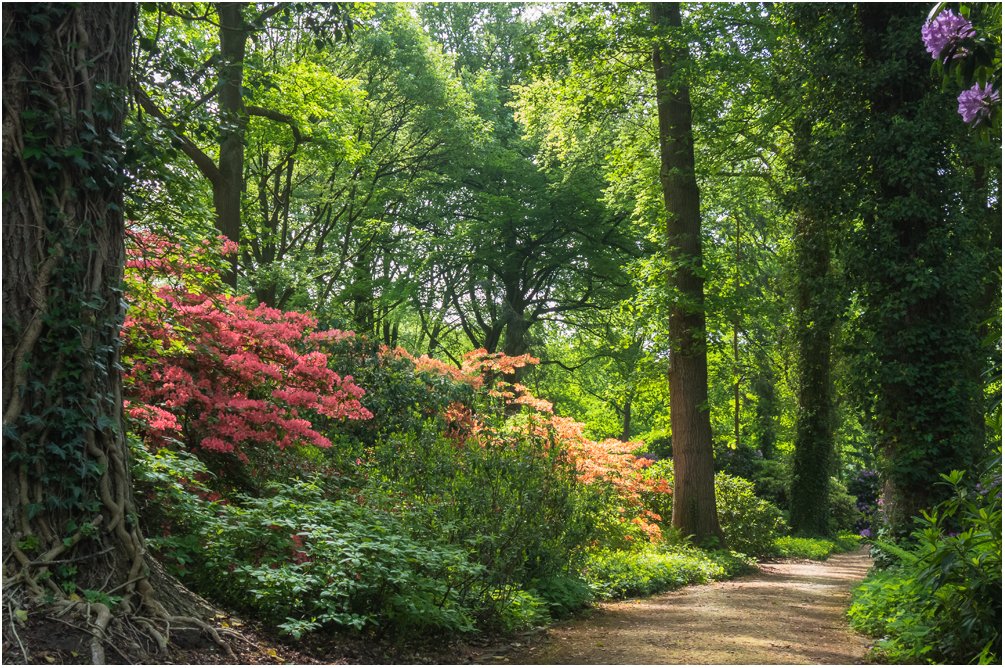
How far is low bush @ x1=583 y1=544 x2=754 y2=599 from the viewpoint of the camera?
7.45 meters

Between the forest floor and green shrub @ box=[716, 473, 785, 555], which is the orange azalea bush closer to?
green shrub @ box=[716, 473, 785, 555]

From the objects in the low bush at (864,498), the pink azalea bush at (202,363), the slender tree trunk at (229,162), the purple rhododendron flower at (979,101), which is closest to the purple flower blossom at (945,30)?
the purple rhododendron flower at (979,101)

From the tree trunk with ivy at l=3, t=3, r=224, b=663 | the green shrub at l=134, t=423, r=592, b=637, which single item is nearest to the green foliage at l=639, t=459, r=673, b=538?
the green shrub at l=134, t=423, r=592, b=637

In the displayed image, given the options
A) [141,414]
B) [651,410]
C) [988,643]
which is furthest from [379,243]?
[988,643]

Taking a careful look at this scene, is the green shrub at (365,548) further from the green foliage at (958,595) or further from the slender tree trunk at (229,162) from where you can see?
the slender tree trunk at (229,162)

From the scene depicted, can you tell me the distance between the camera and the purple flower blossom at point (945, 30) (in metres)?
3.24

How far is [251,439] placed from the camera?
6426mm

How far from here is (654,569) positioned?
8.20 meters

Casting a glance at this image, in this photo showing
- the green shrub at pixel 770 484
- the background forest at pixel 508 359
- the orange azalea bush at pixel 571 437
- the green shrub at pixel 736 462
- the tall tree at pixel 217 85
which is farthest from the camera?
the green shrub at pixel 736 462

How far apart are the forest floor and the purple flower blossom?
3.75 metres

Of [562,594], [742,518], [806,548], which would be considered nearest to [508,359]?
[742,518]

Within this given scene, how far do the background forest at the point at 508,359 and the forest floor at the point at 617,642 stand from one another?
0.20 metres

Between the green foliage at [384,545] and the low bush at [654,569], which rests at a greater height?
the green foliage at [384,545]

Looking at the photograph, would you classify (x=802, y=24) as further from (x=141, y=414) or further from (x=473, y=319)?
(x=473, y=319)
